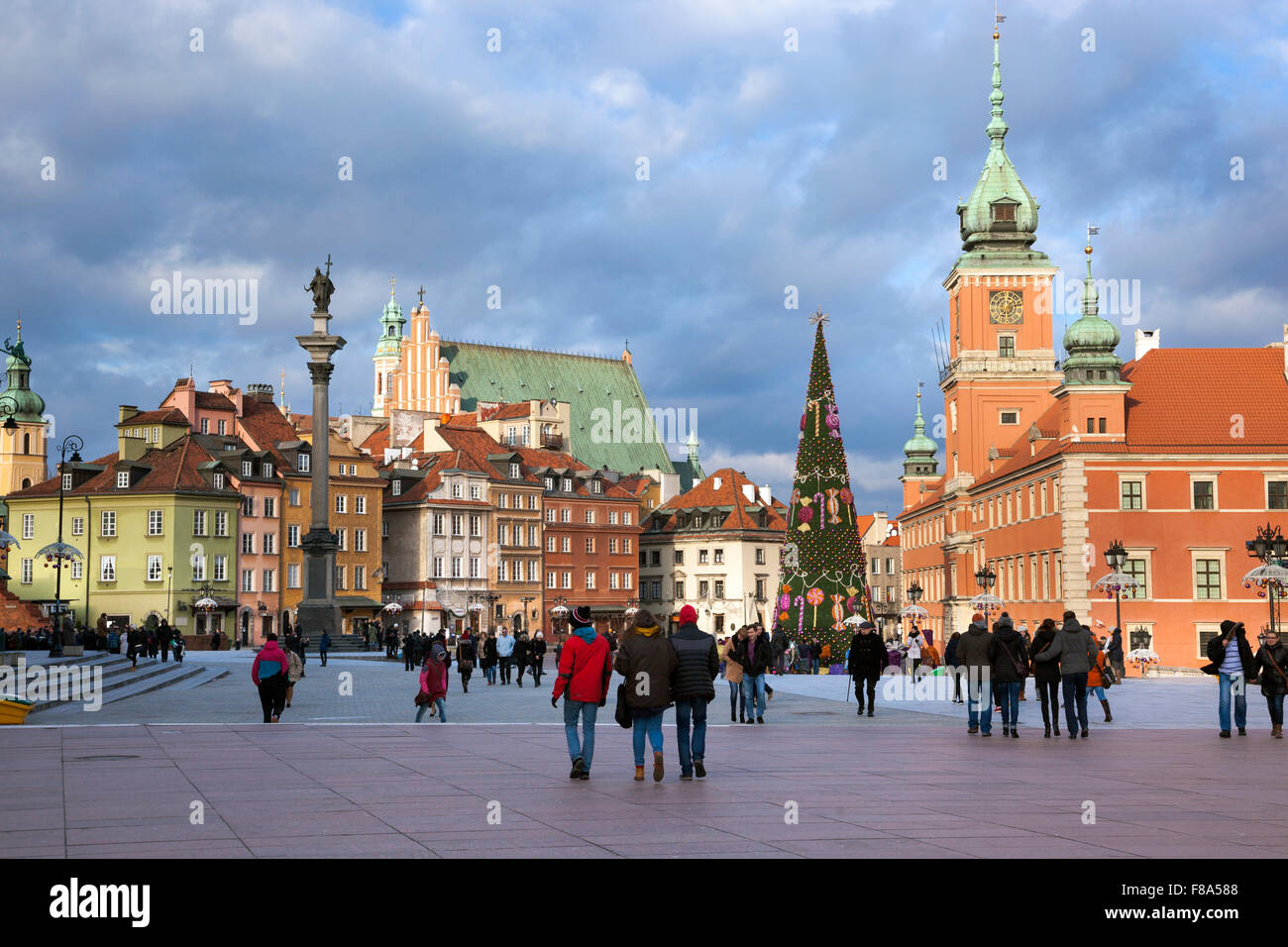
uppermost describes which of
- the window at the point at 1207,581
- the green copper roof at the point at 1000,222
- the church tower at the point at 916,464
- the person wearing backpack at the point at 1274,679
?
the green copper roof at the point at 1000,222

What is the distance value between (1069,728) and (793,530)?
3615cm

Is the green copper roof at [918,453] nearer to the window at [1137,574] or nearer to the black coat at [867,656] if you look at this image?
the window at [1137,574]

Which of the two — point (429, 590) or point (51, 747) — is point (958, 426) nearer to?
point (429, 590)

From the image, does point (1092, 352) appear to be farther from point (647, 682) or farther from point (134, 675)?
point (647, 682)

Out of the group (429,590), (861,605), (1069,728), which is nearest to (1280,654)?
(1069,728)

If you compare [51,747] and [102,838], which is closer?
[102,838]

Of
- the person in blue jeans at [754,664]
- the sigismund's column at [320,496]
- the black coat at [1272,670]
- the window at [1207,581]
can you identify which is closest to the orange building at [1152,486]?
the window at [1207,581]

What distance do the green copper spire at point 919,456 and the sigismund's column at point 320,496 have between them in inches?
2775

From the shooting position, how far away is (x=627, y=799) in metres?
14.0

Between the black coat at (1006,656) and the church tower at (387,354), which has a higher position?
the church tower at (387,354)

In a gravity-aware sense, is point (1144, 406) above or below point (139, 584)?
above

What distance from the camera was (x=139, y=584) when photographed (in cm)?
8894

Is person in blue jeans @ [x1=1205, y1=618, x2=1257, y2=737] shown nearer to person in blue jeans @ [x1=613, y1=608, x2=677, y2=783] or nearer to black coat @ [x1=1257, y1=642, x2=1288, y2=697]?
black coat @ [x1=1257, y1=642, x2=1288, y2=697]

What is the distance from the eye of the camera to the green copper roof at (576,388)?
139500 millimetres
